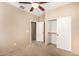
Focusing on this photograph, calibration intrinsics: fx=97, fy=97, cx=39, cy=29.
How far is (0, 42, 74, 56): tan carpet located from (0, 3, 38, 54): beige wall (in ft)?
0.33

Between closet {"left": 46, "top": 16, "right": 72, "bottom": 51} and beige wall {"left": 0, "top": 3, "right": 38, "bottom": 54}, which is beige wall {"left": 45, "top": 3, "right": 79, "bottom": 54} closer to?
closet {"left": 46, "top": 16, "right": 72, "bottom": 51}

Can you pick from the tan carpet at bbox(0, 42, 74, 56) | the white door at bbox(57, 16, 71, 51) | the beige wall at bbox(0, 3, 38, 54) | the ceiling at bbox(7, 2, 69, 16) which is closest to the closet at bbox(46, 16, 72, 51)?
the white door at bbox(57, 16, 71, 51)

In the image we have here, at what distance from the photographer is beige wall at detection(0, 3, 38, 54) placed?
6.23 ft

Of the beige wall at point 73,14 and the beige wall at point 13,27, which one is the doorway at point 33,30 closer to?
the beige wall at point 13,27

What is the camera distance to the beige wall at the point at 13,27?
6.23ft

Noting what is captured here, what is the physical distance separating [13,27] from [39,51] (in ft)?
2.35

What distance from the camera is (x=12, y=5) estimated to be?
1912mm

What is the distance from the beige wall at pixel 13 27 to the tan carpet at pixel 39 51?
10 centimetres

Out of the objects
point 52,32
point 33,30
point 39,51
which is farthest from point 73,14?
point 39,51

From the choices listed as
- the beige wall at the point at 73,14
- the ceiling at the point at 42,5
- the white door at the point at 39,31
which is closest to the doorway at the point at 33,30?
the white door at the point at 39,31

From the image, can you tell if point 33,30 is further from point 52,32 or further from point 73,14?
point 73,14

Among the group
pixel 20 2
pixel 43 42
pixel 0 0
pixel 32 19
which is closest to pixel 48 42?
pixel 43 42

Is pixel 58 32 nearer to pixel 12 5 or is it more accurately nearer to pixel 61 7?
pixel 61 7

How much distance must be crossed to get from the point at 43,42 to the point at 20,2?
0.94 meters
